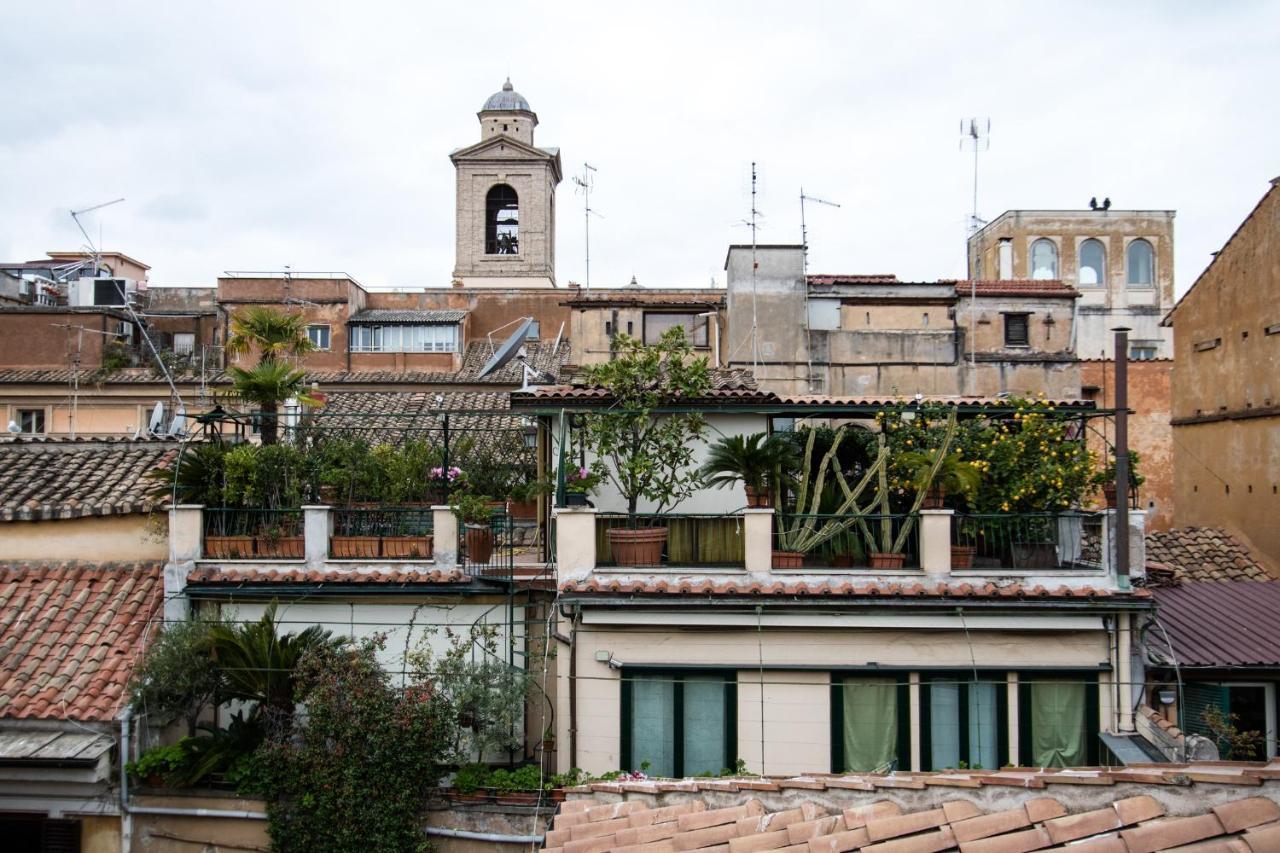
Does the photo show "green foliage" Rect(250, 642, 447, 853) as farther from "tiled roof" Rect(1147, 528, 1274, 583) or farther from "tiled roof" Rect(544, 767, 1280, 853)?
"tiled roof" Rect(1147, 528, 1274, 583)

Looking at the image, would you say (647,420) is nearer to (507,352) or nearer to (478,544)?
(478,544)

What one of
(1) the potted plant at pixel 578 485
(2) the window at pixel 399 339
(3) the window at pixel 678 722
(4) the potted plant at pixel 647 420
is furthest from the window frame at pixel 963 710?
(2) the window at pixel 399 339

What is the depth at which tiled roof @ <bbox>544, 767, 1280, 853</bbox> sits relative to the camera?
491 centimetres

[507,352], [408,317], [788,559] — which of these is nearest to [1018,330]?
[507,352]

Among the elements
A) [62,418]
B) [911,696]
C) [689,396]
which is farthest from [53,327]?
[911,696]

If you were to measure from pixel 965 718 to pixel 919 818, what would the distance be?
19.6ft

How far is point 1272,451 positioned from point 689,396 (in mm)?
10052

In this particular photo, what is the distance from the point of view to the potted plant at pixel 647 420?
40.9ft

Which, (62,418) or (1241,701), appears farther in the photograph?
(62,418)

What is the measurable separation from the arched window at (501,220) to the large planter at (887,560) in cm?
3807

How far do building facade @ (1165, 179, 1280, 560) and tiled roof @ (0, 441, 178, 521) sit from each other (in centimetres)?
1698

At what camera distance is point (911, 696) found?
446 inches

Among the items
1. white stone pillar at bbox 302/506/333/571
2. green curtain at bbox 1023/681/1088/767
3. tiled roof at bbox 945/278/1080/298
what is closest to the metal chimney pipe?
green curtain at bbox 1023/681/1088/767

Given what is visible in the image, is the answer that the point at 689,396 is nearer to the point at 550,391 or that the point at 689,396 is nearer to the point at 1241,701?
the point at 550,391
